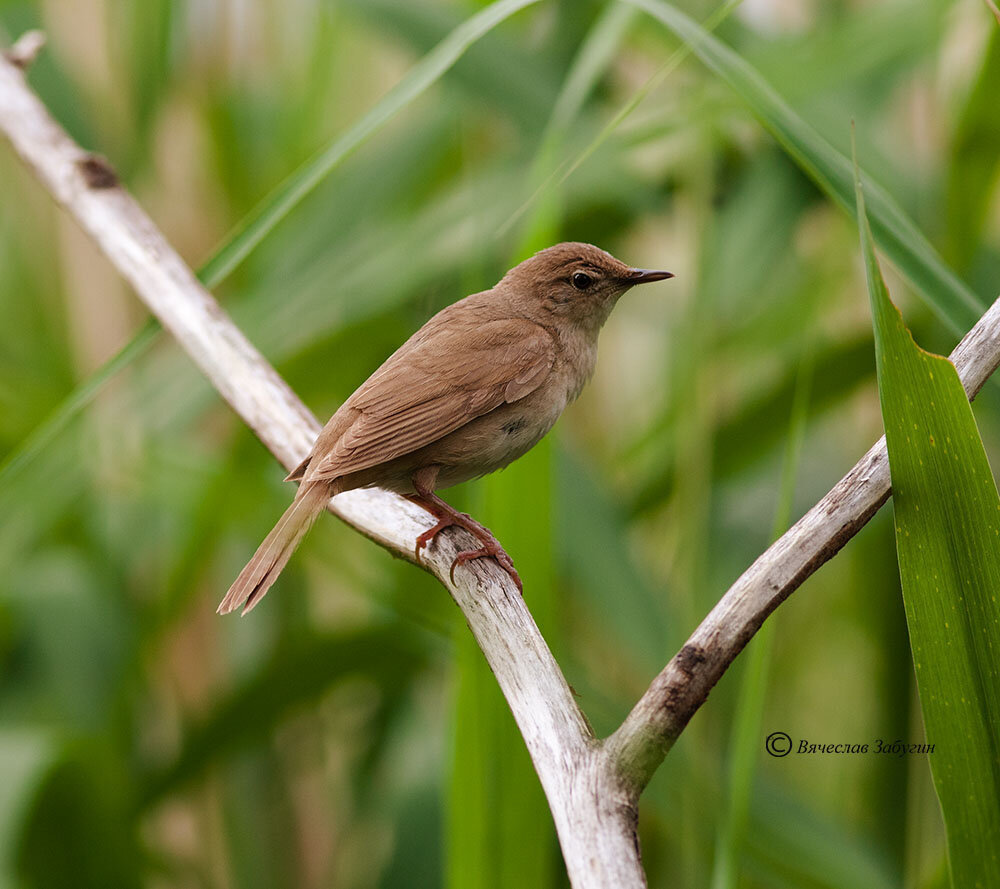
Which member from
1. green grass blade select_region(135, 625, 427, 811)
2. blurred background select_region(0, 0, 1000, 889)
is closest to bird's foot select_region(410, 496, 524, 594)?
blurred background select_region(0, 0, 1000, 889)

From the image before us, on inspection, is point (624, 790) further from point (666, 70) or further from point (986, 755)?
point (666, 70)

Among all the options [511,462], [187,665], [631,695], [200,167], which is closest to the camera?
[511,462]

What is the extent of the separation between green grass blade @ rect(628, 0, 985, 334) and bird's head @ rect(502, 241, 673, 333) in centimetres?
57

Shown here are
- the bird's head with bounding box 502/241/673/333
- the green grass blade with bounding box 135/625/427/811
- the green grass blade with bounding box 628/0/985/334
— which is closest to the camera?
the green grass blade with bounding box 628/0/985/334

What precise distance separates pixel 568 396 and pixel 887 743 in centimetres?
110

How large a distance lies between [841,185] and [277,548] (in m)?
0.90

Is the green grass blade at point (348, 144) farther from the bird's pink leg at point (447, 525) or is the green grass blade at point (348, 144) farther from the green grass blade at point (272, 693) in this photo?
the green grass blade at point (272, 693)

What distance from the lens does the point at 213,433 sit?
10.4 feet

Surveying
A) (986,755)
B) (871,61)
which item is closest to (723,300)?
(871,61)

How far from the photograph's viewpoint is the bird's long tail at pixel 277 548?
4.62 ft

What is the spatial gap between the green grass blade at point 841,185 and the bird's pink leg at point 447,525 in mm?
686

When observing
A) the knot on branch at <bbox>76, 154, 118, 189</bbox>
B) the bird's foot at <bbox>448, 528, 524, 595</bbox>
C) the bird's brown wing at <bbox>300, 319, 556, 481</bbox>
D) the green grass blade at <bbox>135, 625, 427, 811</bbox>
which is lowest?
the green grass blade at <bbox>135, 625, 427, 811</bbox>

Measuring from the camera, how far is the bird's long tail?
1408mm

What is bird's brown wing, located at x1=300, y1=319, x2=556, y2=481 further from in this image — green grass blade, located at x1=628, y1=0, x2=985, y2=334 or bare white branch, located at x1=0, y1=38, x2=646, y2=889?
green grass blade, located at x1=628, y1=0, x2=985, y2=334
